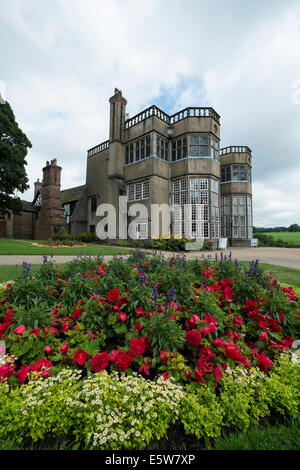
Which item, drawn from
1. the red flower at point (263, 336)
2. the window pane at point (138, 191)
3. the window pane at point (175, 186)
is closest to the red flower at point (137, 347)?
the red flower at point (263, 336)

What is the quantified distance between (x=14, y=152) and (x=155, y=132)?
14261mm

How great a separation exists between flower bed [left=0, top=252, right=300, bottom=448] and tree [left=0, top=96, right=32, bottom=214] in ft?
73.6

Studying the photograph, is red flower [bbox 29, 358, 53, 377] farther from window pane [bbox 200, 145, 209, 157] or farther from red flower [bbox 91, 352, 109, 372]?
window pane [bbox 200, 145, 209, 157]

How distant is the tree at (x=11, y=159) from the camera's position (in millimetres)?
20469

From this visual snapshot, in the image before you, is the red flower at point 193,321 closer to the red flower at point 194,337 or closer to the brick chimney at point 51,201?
the red flower at point 194,337

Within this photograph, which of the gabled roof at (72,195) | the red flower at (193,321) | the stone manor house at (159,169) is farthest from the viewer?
the gabled roof at (72,195)

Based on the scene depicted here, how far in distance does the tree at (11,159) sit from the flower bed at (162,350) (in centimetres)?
2243

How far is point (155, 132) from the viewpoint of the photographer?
19047 millimetres

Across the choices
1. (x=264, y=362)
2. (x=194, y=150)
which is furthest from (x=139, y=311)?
(x=194, y=150)

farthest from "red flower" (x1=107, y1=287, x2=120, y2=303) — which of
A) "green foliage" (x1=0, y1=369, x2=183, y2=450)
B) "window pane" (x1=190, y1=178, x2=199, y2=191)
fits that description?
"window pane" (x1=190, y1=178, x2=199, y2=191)

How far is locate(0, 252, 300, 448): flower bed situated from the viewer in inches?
62.7
